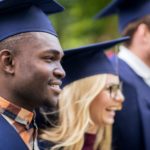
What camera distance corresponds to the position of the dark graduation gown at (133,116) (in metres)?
4.88

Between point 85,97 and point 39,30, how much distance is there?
1.15m

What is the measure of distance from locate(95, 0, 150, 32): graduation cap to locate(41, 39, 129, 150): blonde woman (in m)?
0.80

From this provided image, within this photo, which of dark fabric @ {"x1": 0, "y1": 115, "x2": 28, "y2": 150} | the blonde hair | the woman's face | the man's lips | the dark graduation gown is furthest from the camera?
the dark graduation gown

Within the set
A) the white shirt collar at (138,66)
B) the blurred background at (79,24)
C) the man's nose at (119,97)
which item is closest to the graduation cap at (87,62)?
the man's nose at (119,97)

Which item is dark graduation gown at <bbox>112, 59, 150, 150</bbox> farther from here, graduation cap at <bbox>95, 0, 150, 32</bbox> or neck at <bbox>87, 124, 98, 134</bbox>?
graduation cap at <bbox>95, 0, 150, 32</bbox>

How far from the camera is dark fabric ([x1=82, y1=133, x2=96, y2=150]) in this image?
4406mm

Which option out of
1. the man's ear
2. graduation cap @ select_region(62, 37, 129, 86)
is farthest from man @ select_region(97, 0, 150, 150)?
the man's ear

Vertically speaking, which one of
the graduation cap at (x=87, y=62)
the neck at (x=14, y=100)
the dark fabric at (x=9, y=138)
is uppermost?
the graduation cap at (x=87, y=62)

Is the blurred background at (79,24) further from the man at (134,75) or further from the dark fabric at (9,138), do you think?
the dark fabric at (9,138)

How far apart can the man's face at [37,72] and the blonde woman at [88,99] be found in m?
0.91

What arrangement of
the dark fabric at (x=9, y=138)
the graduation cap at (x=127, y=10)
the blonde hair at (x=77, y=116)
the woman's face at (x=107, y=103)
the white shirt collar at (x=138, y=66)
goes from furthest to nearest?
the graduation cap at (x=127, y=10)
the white shirt collar at (x=138, y=66)
the woman's face at (x=107, y=103)
the blonde hair at (x=77, y=116)
the dark fabric at (x=9, y=138)

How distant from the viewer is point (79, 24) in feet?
26.2

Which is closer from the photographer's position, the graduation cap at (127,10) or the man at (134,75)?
the man at (134,75)

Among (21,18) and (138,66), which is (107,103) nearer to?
(138,66)
